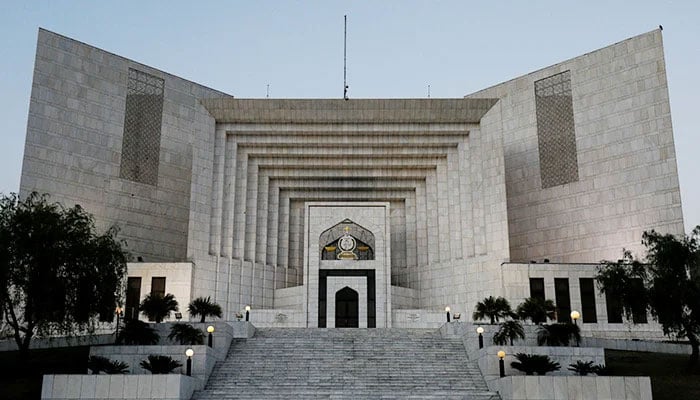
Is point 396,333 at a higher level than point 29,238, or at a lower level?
lower

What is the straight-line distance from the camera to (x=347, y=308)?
3750 centimetres

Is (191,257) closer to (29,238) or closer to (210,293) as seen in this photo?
(210,293)

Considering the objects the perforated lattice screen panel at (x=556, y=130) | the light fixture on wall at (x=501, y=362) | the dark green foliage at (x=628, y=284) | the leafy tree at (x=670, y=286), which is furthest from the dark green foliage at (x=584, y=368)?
the perforated lattice screen panel at (x=556, y=130)

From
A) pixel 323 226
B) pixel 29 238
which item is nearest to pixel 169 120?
pixel 323 226

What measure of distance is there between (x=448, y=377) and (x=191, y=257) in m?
17.1

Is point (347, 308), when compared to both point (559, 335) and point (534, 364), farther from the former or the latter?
point (534, 364)

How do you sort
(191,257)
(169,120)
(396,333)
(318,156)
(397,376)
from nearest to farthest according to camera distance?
(397,376), (396,333), (191,257), (318,156), (169,120)

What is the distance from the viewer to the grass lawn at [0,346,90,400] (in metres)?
22.9

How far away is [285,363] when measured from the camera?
85.4 ft

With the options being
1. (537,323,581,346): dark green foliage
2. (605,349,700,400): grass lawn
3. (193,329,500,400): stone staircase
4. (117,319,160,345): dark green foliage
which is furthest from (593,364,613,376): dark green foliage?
(117,319,160,345): dark green foliage

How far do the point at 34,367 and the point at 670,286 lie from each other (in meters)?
21.3

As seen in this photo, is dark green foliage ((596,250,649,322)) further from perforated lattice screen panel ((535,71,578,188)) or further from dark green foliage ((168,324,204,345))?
perforated lattice screen panel ((535,71,578,188))

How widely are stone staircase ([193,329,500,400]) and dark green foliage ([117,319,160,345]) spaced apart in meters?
2.81

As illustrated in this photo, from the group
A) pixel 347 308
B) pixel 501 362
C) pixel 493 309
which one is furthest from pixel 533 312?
pixel 347 308
